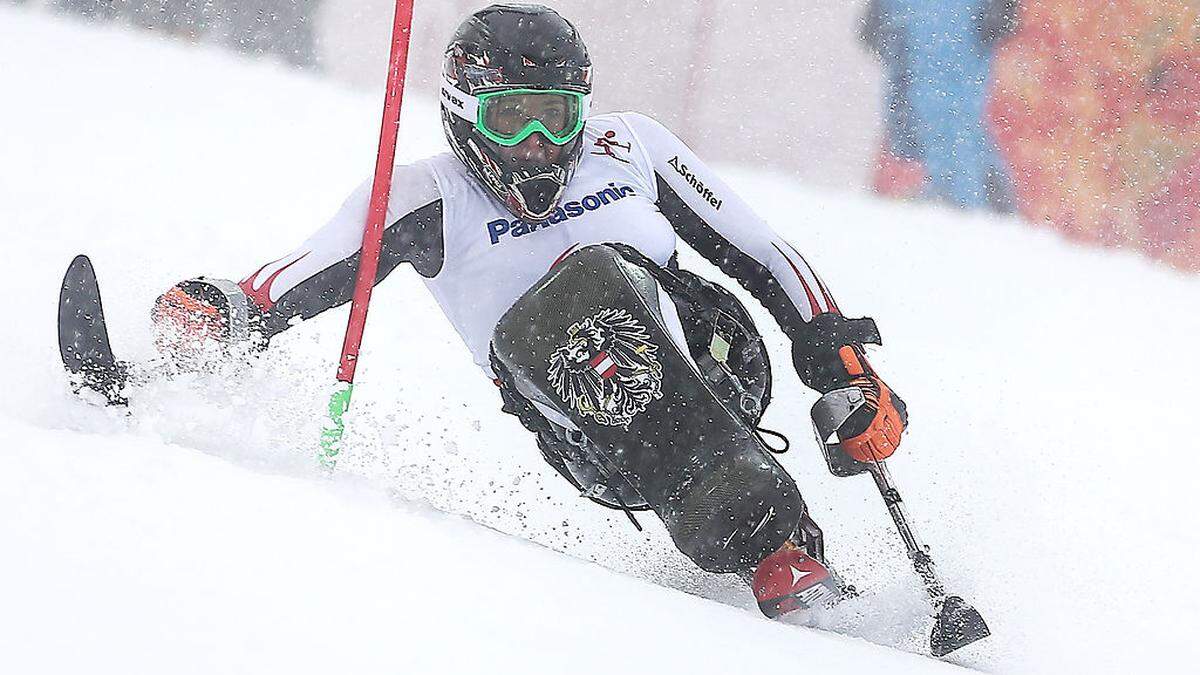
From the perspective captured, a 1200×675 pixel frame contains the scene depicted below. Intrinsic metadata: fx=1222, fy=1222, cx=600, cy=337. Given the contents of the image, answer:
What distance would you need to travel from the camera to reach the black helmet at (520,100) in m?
2.38

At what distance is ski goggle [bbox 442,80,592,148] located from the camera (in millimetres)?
2391

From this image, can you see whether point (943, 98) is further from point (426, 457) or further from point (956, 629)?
point (956, 629)

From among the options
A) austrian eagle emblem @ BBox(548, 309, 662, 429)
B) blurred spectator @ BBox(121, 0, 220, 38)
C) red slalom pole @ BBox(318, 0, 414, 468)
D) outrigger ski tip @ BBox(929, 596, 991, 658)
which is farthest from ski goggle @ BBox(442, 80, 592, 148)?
blurred spectator @ BBox(121, 0, 220, 38)

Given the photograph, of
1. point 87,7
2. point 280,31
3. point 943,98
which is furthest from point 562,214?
point 87,7

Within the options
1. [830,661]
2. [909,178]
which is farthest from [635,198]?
[909,178]

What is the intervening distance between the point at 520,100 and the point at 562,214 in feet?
0.87

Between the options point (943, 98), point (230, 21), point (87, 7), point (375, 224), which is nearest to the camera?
point (375, 224)

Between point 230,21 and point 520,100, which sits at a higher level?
point 520,100

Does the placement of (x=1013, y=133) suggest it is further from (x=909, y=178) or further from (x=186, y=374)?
(x=186, y=374)

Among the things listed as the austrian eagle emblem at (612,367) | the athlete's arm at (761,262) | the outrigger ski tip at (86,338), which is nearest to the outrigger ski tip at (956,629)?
the athlete's arm at (761,262)

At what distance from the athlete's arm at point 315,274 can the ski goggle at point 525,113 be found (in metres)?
0.18

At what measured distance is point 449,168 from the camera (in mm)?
2549

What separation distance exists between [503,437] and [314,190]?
5.85 feet

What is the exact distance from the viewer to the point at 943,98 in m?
4.99
